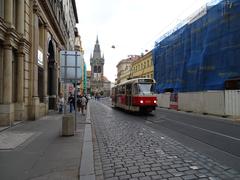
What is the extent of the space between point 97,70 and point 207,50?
123606 millimetres

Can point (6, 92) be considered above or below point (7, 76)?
below

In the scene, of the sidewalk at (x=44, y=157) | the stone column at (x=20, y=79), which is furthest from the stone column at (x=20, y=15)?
the sidewalk at (x=44, y=157)

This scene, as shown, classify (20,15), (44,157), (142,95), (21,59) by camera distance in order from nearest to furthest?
(44,157)
(20,15)
(21,59)
(142,95)

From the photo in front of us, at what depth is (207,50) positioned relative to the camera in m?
25.4

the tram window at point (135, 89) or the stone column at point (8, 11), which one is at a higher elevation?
the stone column at point (8, 11)

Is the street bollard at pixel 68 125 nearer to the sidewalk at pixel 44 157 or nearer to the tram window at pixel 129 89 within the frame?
the sidewalk at pixel 44 157

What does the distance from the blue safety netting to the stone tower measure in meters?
111

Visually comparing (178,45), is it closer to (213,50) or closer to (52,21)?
(213,50)

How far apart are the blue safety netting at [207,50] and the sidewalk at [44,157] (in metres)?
15.6

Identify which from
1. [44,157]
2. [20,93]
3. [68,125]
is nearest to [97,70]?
[20,93]

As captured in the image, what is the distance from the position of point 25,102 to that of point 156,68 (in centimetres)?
2697

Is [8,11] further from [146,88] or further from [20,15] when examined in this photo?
[146,88]

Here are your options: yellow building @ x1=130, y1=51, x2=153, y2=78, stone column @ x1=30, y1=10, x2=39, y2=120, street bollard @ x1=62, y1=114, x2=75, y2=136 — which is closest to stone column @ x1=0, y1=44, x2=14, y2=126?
stone column @ x1=30, y1=10, x2=39, y2=120

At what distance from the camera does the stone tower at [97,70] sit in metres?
146
